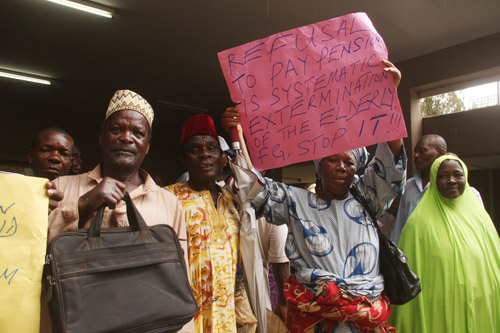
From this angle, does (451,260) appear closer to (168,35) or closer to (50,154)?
(50,154)

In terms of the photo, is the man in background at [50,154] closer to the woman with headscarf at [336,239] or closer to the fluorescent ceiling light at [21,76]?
the woman with headscarf at [336,239]

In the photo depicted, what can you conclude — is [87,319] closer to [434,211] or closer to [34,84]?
[434,211]

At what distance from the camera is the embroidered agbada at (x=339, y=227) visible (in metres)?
2.03

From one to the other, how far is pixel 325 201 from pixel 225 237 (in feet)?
1.97

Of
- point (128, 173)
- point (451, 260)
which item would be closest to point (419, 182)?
point (451, 260)

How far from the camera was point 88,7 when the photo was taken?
15.9 ft

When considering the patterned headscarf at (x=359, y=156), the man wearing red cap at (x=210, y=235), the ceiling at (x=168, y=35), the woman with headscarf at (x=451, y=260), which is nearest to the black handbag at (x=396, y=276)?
the patterned headscarf at (x=359, y=156)

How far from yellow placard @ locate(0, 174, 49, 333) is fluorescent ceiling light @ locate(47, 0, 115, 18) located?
164 inches

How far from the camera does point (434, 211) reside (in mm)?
3246

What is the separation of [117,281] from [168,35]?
15.8ft

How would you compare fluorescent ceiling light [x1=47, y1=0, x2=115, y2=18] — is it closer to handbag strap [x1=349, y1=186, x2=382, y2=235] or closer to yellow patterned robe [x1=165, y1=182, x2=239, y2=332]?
yellow patterned robe [x1=165, y1=182, x2=239, y2=332]

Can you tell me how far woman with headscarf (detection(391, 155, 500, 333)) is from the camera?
2906 millimetres

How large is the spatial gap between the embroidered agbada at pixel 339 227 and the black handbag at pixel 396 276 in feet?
0.27

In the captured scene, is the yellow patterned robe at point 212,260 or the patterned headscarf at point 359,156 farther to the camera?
the patterned headscarf at point 359,156
